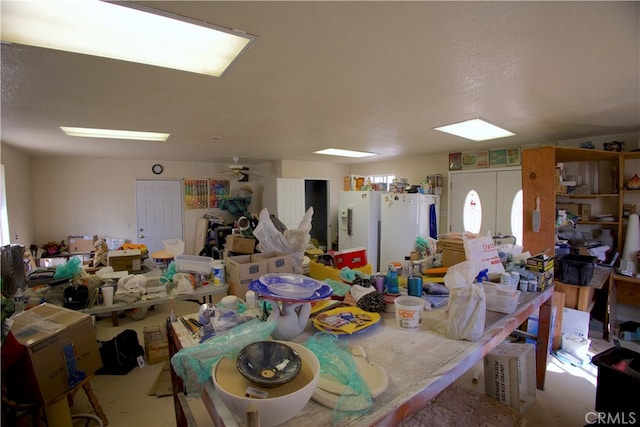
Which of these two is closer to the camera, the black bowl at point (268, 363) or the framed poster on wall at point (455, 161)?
the black bowl at point (268, 363)

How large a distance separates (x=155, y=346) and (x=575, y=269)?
411 cm

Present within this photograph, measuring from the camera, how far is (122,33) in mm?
1396

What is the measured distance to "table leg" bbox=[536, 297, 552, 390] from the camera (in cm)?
218

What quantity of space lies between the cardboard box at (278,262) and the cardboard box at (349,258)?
50 centimetres

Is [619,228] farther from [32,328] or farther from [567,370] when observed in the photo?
[32,328]

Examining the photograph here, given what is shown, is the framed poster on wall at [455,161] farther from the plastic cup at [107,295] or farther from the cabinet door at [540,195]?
the plastic cup at [107,295]

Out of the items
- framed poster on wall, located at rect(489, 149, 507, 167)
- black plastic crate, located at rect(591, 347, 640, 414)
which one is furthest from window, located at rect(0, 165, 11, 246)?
framed poster on wall, located at rect(489, 149, 507, 167)

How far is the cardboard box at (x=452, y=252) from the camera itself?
7.45ft

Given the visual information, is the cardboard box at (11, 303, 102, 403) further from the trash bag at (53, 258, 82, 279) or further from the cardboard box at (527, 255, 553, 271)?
the cardboard box at (527, 255, 553, 271)

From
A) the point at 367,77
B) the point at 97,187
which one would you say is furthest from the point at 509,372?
the point at 97,187

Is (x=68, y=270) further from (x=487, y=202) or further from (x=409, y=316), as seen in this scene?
(x=487, y=202)

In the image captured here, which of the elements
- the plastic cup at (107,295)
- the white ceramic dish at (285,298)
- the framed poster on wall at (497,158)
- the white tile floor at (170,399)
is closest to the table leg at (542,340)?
the white tile floor at (170,399)

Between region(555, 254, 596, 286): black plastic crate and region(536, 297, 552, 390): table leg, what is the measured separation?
88 cm

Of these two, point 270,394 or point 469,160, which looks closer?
point 270,394
